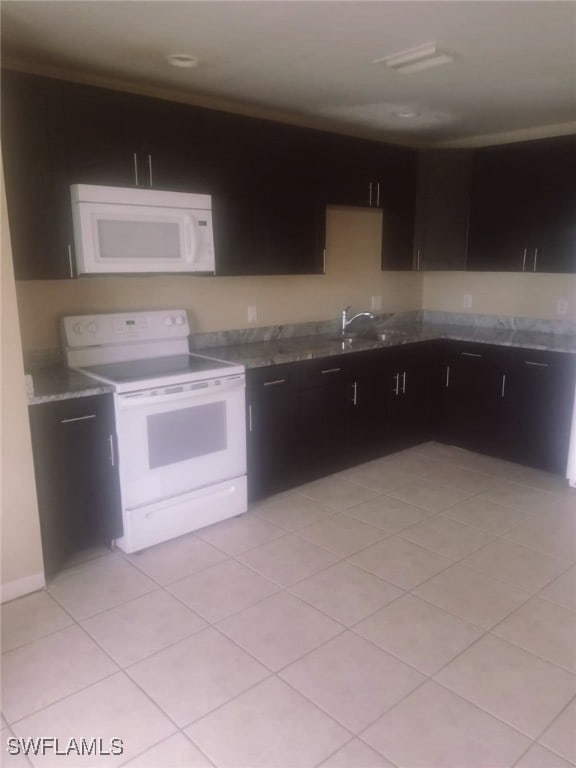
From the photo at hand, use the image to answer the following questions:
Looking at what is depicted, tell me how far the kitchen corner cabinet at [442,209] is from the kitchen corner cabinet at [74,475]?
2.83 m

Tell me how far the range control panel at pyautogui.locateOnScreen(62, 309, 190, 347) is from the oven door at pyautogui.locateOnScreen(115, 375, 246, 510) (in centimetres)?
55

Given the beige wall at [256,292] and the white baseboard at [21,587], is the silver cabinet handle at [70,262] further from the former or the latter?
the white baseboard at [21,587]

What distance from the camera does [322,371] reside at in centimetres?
358

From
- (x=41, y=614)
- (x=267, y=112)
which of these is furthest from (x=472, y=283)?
(x=41, y=614)

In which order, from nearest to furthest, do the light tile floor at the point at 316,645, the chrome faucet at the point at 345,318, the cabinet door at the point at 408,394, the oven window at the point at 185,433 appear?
the light tile floor at the point at 316,645 < the oven window at the point at 185,433 < the cabinet door at the point at 408,394 < the chrome faucet at the point at 345,318

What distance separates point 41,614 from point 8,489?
547mm

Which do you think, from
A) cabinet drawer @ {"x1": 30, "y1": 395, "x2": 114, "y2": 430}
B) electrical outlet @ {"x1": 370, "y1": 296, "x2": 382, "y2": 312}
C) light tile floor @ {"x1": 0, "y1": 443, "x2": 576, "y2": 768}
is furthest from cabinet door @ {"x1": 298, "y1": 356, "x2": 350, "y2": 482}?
cabinet drawer @ {"x1": 30, "y1": 395, "x2": 114, "y2": 430}

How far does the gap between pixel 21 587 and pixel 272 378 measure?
1663mm

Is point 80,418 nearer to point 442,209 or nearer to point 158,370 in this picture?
point 158,370

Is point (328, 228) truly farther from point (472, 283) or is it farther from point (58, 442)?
point (58, 442)

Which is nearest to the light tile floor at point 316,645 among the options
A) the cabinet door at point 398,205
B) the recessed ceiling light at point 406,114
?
the cabinet door at point 398,205

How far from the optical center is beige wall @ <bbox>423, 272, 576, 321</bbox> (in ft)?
13.7

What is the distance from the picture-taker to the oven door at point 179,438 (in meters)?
2.73

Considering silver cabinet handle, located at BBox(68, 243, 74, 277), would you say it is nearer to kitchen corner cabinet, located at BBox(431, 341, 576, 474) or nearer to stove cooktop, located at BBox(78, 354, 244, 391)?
stove cooktop, located at BBox(78, 354, 244, 391)
